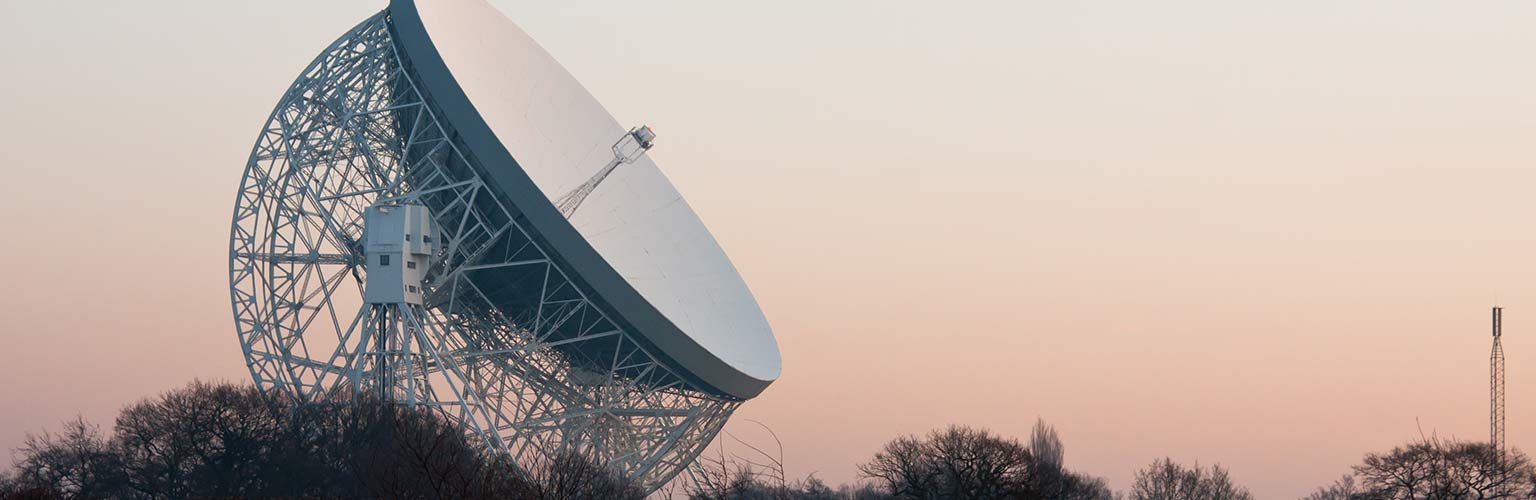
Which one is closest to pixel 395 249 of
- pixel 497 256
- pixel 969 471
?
pixel 497 256

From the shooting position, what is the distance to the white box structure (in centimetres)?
5012

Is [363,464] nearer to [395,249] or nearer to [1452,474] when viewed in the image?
[395,249]

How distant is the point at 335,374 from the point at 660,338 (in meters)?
9.92

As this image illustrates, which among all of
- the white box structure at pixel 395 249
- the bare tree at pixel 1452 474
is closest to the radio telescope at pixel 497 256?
the white box structure at pixel 395 249

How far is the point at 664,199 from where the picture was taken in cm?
5738

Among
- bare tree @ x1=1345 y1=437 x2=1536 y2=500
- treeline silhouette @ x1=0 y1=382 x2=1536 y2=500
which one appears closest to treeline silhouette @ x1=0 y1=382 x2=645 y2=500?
treeline silhouette @ x1=0 y1=382 x2=1536 y2=500

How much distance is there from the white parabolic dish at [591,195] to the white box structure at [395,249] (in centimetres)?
341

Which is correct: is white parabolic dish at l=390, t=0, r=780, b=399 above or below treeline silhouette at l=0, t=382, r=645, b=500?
above

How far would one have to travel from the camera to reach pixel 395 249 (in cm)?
5009

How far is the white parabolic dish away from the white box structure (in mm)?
3410

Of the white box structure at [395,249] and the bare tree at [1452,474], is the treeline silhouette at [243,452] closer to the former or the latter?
the white box structure at [395,249]

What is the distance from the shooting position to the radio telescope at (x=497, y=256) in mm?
48938

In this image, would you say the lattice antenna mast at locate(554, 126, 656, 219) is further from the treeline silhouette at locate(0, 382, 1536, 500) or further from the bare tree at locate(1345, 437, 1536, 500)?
the bare tree at locate(1345, 437, 1536, 500)

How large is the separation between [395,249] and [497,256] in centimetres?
282
